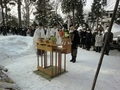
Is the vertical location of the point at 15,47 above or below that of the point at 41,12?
below

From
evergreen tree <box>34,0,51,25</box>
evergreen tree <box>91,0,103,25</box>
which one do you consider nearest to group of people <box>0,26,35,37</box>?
evergreen tree <box>34,0,51,25</box>

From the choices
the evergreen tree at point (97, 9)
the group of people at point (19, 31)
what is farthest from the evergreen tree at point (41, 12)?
the evergreen tree at point (97, 9)

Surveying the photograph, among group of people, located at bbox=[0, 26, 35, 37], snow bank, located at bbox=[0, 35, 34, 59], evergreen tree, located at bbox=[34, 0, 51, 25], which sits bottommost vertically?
snow bank, located at bbox=[0, 35, 34, 59]

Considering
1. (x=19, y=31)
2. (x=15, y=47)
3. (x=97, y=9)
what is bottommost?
(x=15, y=47)

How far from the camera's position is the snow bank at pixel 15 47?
8889 mm

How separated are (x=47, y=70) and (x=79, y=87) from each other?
1385 millimetres

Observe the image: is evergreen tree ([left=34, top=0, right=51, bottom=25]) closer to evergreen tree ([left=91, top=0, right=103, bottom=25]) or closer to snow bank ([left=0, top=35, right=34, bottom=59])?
evergreen tree ([left=91, top=0, right=103, bottom=25])

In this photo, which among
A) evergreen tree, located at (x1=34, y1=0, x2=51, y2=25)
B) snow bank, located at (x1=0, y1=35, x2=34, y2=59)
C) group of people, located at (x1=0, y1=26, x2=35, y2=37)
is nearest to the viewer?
snow bank, located at (x1=0, y1=35, x2=34, y2=59)

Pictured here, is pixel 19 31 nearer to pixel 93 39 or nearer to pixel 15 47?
pixel 15 47

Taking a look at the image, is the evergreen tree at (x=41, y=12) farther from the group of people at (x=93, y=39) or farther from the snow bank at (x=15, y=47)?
the group of people at (x=93, y=39)

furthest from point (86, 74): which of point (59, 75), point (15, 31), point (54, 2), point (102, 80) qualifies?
point (54, 2)

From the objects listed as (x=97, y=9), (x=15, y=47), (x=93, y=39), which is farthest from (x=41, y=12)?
(x=93, y=39)

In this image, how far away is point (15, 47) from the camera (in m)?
10.5

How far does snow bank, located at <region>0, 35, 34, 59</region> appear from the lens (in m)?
8.89
